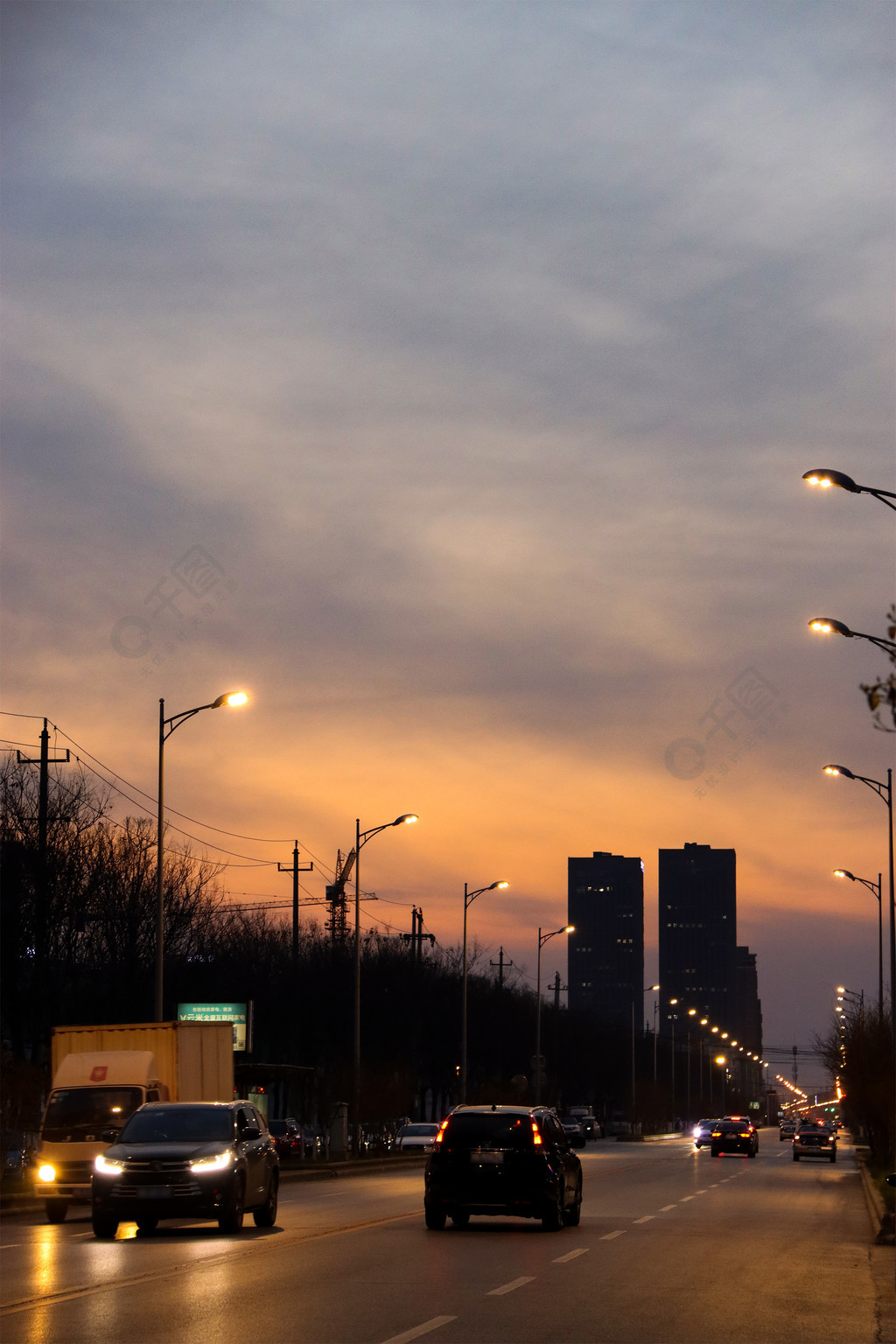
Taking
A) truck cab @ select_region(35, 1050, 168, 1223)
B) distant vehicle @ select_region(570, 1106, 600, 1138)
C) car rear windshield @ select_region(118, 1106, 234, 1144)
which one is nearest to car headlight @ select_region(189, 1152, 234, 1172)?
car rear windshield @ select_region(118, 1106, 234, 1144)

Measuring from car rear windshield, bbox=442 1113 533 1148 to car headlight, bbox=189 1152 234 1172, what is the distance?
3071mm

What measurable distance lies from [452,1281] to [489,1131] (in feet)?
21.8

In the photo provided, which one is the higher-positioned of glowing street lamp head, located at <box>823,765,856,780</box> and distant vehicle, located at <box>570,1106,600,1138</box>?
glowing street lamp head, located at <box>823,765,856,780</box>

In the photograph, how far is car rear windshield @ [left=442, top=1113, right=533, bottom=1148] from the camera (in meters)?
22.9

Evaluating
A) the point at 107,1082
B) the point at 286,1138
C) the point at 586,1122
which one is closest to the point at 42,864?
the point at 286,1138

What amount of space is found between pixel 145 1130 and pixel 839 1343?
1217 cm

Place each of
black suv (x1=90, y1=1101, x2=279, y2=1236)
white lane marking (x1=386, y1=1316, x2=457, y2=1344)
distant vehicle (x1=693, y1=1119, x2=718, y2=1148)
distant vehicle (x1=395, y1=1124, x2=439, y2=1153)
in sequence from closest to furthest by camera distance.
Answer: white lane marking (x1=386, y1=1316, x2=457, y2=1344)
black suv (x1=90, y1=1101, x2=279, y2=1236)
distant vehicle (x1=395, y1=1124, x2=439, y2=1153)
distant vehicle (x1=693, y1=1119, x2=718, y2=1148)

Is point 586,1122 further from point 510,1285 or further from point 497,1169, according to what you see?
point 510,1285

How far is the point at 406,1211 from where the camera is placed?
27.3 meters

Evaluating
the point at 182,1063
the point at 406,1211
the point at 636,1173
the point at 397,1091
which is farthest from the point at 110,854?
the point at 406,1211

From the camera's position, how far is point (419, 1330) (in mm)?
12820

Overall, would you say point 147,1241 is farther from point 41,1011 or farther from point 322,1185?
point 41,1011

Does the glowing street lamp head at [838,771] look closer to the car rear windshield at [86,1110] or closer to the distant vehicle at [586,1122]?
the car rear windshield at [86,1110]

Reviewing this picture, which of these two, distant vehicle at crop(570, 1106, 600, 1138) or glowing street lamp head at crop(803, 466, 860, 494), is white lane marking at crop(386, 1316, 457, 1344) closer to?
glowing street lamp head at crop(803, 466, 860, 494)
